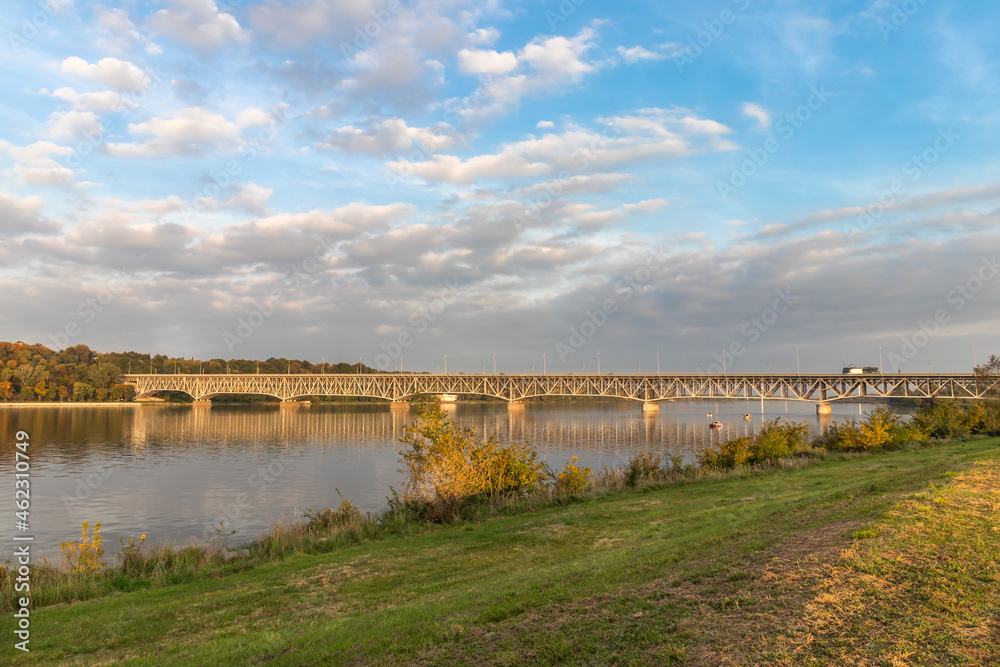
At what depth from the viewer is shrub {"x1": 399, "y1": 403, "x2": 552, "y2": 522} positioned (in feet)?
68.2

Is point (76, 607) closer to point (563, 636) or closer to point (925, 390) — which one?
point (563, 636)

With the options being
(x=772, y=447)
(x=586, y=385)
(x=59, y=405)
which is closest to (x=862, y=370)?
(x=586, y=385)

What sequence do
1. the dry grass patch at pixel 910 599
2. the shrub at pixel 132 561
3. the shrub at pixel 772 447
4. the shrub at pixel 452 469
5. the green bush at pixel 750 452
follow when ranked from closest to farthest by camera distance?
1. the dry grass patch at pixel 910 599
2. the shrub at pixel 132 561
3. the shrub at pixel 452 469
4. the green bush at pixel 750 452
5. the shrub at pixel 772 447

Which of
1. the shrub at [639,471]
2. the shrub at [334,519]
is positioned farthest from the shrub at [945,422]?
the shrub at [334,519]

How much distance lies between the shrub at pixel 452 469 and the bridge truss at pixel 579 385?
8114cm

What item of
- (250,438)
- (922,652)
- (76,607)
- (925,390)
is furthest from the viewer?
(925,390)

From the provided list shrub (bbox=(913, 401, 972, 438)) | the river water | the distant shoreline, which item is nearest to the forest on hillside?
the distant shoreline

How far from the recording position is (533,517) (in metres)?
20.0

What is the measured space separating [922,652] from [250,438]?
7714cm

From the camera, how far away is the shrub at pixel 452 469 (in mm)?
20781

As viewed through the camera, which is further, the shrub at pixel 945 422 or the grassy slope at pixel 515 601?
the shrub at pixel 945 422

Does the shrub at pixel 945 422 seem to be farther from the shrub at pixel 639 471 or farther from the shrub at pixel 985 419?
the shrub at pixel 639 471

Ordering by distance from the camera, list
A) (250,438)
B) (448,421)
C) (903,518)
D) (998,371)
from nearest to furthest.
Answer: (903,518) → (448,421) → (998,371) → (250,438)

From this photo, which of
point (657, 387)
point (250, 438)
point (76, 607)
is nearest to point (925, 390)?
point (657, 387)
